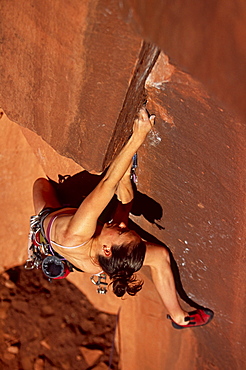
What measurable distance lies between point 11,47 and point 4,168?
1343mm

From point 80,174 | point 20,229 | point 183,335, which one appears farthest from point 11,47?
point 183,335

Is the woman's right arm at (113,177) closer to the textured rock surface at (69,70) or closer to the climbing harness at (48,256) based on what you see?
the textured rock surface at (69,70)

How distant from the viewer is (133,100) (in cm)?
199

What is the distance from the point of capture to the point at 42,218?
2570 millimetres

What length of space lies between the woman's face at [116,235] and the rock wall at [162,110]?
1.14 feet

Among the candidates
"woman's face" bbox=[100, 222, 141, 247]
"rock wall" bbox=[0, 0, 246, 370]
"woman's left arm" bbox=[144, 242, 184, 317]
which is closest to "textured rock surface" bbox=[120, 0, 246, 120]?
"rock wall" bbox=[0, 0, 246, 370]

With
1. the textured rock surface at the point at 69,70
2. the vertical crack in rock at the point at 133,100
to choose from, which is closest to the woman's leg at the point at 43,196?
the textured rock surface at the point at 69,70

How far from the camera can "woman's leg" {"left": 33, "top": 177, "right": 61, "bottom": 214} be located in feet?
8.99

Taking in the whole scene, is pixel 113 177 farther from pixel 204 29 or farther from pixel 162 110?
pixel 204 29

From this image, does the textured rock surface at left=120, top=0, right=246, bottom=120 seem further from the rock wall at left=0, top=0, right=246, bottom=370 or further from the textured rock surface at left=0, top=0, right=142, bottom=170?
the textured rock surface at left=0, top=0, right=142, bottom=170

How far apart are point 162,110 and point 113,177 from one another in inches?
16.6

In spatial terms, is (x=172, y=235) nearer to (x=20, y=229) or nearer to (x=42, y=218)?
(x=42, y=218)

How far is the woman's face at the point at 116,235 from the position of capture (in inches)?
82.7

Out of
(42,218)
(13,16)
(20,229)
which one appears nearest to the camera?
(13,16)
